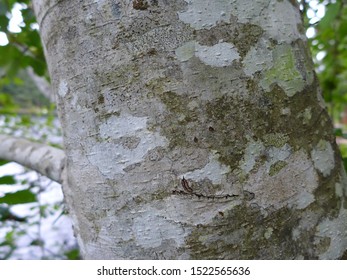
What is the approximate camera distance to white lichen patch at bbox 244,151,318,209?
0.54 meters

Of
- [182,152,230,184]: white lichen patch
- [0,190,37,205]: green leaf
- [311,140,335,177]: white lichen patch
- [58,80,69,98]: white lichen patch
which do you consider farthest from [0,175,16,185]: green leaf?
[311,140,335,177]: white lichen patch

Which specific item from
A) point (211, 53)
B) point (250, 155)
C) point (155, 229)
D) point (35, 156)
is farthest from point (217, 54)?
point (35, 156)

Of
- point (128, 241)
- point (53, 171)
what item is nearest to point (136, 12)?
point (128, 241)

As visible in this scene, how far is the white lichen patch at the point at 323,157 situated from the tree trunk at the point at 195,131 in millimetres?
11

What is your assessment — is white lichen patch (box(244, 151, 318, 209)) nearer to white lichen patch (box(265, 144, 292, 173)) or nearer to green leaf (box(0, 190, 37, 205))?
white lichen patch (box(265, 144, 292, 173))

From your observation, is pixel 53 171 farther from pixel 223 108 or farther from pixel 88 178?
pixel 223 108

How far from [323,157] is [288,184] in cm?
8

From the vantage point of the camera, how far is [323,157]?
23.2 inches

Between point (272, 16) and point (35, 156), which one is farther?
point (35, 156)

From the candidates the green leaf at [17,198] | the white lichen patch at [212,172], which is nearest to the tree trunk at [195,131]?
the white lichen patch at [212,172]

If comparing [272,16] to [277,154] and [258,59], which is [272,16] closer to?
[258,59]

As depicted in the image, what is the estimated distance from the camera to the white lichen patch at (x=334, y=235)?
0.57 metres

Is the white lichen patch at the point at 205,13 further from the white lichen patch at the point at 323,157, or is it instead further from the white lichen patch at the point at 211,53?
the white lichen patch at the point at 323,157

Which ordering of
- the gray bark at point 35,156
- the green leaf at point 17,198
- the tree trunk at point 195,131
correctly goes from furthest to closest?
1. the green leaf at point 17,198
2. the gray bark at point 35,156
3. the tree trunk at point 195,131
